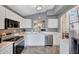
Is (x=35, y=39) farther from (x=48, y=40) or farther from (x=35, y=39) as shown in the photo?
(x=48, y=40)

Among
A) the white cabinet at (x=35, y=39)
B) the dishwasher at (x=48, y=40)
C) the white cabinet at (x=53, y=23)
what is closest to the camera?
the white cabinet at (x=35, y=39)

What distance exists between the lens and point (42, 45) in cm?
629

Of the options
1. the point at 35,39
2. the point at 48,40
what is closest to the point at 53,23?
the point at 48,40

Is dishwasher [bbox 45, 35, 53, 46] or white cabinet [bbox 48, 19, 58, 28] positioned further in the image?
white cabinet [bbox 48, 19, 58, 28]

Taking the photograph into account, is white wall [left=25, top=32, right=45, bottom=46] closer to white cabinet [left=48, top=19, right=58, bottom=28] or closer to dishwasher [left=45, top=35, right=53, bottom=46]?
dishwasher [left=45, top=35, right=53, bottom=46]

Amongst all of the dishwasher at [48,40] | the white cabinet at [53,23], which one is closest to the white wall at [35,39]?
the dishwasher at [48,40]

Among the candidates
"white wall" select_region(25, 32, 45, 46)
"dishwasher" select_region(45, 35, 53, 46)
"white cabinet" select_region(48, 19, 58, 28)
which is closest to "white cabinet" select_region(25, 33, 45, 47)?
"white wall" select_region(25, 32, 45, 46)

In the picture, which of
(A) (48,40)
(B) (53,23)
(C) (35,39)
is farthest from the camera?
(B) (53,23)

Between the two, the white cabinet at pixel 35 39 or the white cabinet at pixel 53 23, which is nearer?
the white cabinet at pixel 35 39

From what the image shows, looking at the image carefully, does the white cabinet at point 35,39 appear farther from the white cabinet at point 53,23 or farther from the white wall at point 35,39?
the white cabinet at point 53,23

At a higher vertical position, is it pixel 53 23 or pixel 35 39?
pixel 53 23

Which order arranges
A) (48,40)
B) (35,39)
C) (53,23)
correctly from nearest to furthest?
(35,39) < (48,40) < (53,23)
